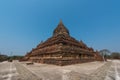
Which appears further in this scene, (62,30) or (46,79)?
(62,30)

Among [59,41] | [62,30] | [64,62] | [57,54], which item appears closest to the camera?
[64,62]

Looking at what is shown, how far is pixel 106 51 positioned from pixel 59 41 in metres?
61.6

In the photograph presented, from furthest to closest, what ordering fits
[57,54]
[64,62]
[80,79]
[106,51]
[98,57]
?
1. [106,51]
2. [98,57]
3. [57,54]
4. [64,62]
5. [80,79]

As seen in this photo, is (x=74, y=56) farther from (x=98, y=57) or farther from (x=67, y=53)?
(x=98, y=57)

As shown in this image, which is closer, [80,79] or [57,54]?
[80,79]

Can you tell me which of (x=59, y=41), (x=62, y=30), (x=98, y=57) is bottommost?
(x=98, y=57)

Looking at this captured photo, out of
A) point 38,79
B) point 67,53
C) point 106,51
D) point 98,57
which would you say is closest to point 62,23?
point 98,57

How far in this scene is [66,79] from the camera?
5.92m

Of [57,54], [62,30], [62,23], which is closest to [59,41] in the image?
[57,54]

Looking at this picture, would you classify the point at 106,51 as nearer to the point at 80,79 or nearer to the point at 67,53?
the point at 67,53

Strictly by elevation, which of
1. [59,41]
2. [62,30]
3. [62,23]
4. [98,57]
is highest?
[62,23]

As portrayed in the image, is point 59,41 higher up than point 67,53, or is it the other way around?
point 59,41

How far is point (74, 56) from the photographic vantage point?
63.2 feet

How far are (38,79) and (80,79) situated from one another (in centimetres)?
243
